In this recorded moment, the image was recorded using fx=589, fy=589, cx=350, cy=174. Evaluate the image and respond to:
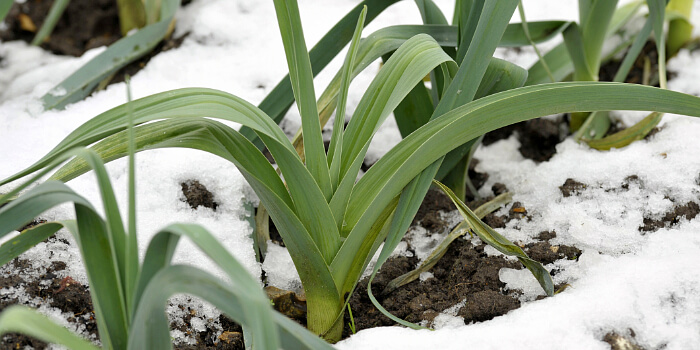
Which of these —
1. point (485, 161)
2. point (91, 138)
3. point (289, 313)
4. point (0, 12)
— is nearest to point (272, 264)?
point (289, 313)

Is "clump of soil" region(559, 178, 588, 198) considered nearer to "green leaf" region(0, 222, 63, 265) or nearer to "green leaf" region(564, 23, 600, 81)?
"green leaf" region(564, 23, 600, 81)

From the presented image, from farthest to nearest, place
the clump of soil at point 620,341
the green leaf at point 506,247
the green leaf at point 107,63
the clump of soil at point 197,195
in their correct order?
the green leaf at point 107,63
the clump of soil at point 197,195
the green leaf at point 506,247
the clump of soil at point 620,341

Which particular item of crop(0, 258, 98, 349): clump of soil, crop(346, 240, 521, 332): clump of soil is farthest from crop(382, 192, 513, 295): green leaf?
crop(0, 258, 98, 349): clump of soil

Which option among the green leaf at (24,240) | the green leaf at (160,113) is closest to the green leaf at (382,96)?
the green leaf at (160,113)

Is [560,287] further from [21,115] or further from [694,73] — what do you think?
[21,115]

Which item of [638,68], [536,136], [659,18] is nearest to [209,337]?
[536,136]

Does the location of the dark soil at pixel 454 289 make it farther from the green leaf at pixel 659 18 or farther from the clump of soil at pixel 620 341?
the green leaf at pixel 659 18
